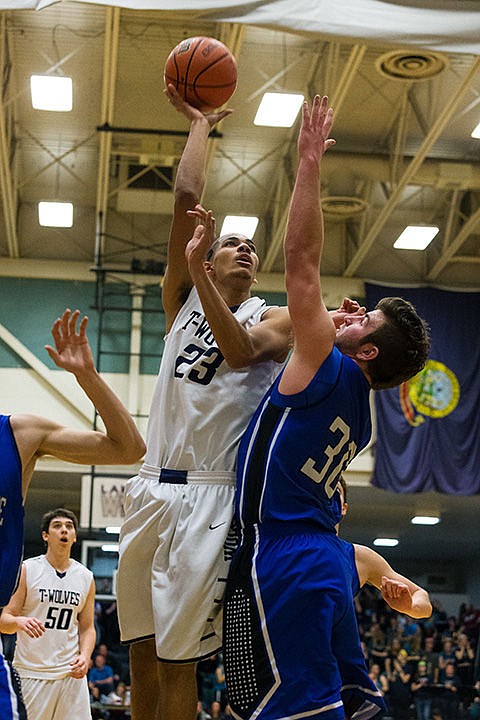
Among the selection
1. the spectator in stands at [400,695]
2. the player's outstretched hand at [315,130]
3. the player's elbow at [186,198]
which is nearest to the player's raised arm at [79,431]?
the player's elbow at [186,198]

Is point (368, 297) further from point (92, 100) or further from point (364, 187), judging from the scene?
point (92, 100)

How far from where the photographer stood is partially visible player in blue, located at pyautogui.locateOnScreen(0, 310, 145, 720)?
13.3 ft

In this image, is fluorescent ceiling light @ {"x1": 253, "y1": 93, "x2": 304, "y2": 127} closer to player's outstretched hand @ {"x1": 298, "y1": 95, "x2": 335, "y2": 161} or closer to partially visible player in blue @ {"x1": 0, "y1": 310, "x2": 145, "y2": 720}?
player's outstretched hand @ {"x1": 298, "y1": 95, "x2": 335, "y2": 161}

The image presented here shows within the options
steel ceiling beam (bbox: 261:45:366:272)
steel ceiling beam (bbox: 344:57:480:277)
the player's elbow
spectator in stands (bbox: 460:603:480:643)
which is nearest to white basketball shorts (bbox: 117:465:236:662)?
the player's elbow

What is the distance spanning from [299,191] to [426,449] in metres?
16.2

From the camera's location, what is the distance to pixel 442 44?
750 cm

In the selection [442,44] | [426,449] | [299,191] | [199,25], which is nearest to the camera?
[299,191]

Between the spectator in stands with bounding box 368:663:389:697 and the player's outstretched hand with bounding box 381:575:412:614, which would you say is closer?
the player's outstretched hand with bounding box 381:575:412:614

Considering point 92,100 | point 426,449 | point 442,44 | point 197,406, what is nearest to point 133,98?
point 92,100

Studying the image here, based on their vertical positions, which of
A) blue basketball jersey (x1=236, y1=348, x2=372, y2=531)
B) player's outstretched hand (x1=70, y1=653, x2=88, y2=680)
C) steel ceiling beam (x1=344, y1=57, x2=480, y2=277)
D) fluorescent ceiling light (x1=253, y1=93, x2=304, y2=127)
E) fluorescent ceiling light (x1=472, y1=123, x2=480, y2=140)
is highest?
fluorescent ceiling light (x1=472, y1=123, x2=480, y2=140)

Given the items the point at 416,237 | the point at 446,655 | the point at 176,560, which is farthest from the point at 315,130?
the point at 446,655

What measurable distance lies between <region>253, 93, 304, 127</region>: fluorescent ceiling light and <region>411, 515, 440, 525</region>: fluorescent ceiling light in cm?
1199

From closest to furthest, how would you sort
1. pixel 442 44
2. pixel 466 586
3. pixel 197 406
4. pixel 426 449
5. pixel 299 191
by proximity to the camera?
pixel 299 191 → pixel 197 406 → pixel 442 44 → pixel 426 449 → pixel 466 586

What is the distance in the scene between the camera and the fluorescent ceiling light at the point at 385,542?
30.1 m
